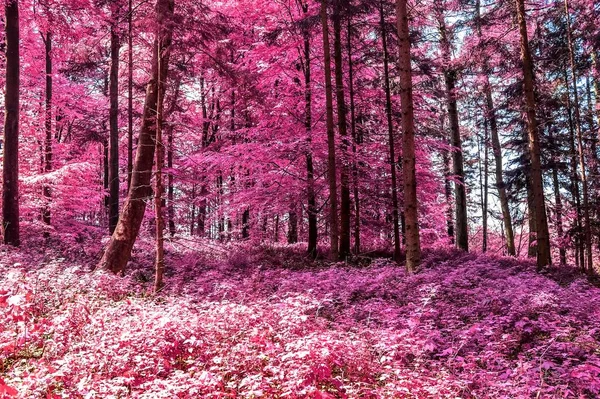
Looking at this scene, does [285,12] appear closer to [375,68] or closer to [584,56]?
[375,68]

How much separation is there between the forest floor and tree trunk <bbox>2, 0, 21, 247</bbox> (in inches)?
101

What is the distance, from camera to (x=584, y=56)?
1545 centimetres

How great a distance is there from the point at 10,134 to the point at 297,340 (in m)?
10.9

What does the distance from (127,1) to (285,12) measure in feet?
19.9

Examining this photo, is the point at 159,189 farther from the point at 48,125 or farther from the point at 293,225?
the point at 48,125

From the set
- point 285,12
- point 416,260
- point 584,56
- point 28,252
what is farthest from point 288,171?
point 584,56

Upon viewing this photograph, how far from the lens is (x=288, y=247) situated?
16.9 meters

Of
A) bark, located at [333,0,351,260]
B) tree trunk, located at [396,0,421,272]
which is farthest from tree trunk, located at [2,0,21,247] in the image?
tree trunk, located at [396,0,421,272]

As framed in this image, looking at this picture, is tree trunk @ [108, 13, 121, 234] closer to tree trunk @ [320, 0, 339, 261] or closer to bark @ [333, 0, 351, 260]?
tree trunk @ [320, 0, 339, 261]

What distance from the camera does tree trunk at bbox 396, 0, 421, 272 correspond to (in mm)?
10852

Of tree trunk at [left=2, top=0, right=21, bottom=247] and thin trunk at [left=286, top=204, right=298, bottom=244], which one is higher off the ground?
tree trunk at [left=2, top=0, right=21, bottom=247]

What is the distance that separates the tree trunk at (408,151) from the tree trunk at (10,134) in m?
10.6

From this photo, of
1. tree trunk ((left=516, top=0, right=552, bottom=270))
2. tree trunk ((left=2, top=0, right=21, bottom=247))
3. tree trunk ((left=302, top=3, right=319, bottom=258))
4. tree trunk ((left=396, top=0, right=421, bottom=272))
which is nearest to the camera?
tree trunk ((left=396, top=0, right=421, bottom=272))

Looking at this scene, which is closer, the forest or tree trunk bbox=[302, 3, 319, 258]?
the forest
